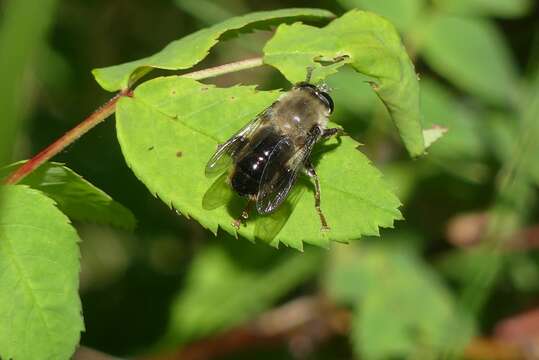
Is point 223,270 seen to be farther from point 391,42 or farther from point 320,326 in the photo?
point 391,42

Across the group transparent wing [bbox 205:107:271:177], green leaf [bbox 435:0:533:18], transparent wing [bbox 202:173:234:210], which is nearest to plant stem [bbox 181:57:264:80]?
transparent wing [bbox 205:107:271:177]

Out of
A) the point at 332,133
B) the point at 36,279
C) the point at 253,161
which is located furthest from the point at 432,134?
the point at 36,279

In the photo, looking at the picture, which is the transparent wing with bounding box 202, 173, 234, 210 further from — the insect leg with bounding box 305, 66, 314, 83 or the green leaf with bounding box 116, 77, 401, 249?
the insect leg with bounding box 305, 66, 314, 83

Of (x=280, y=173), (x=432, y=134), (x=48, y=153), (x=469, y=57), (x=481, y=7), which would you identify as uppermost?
(x=48, y=153)

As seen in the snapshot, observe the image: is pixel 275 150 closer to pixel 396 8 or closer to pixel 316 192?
pixel 316 192

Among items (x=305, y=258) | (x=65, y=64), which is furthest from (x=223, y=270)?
(x=65, y=64)
